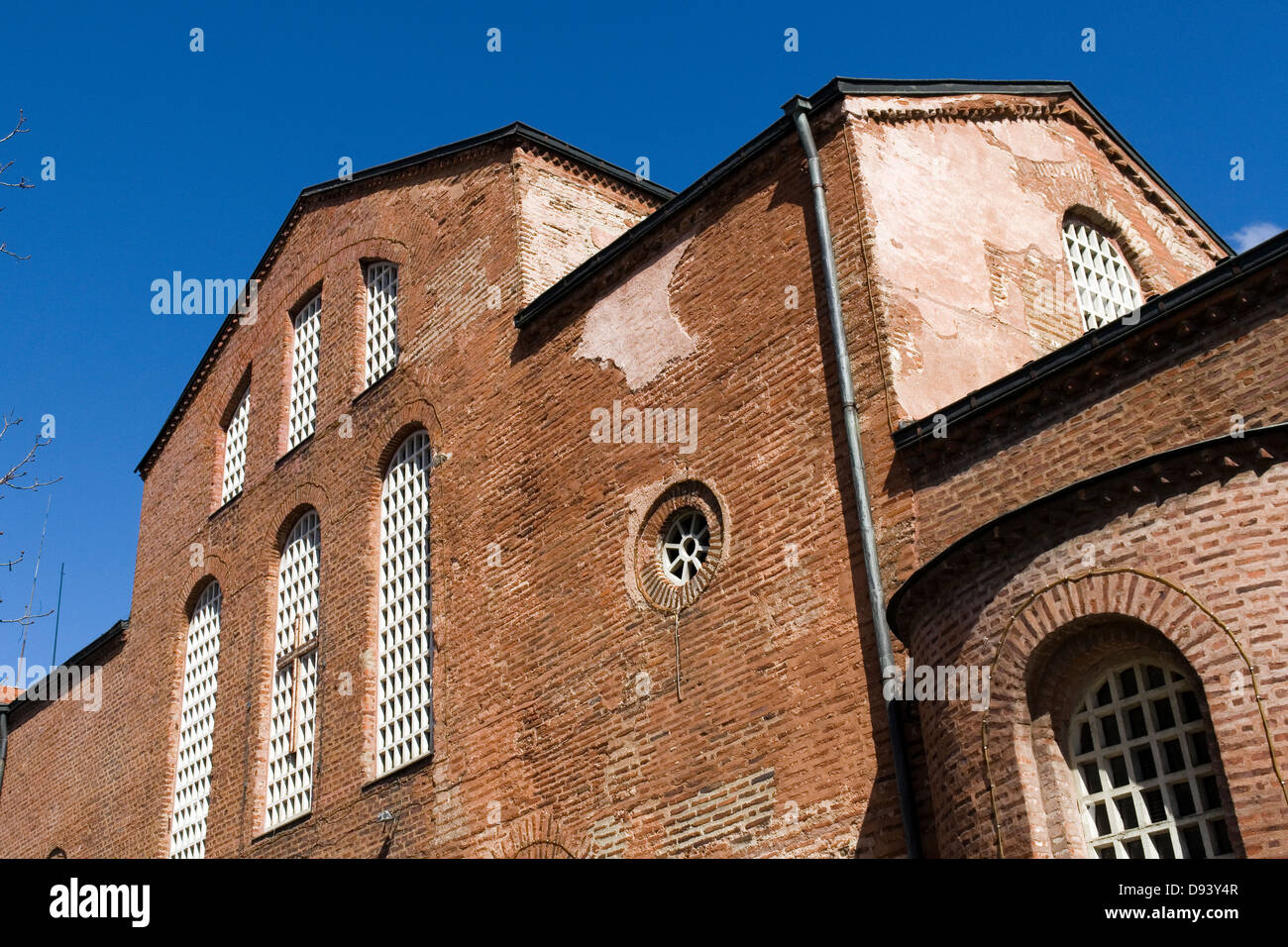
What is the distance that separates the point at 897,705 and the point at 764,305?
12.0ft

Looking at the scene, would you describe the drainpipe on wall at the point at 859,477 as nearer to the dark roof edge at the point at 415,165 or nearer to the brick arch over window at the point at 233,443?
the dark roof edge at the point at 415,165

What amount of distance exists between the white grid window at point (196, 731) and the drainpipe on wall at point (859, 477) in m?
10.8

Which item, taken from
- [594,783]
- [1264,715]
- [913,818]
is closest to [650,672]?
[594,783]

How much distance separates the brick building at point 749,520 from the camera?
7457 mm

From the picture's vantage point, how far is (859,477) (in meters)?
9.66

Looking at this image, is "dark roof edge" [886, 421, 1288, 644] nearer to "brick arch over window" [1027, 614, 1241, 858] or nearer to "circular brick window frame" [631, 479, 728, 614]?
"brick arch over window" [1027, 614, 1241, 858]

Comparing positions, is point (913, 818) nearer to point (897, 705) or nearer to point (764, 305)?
point (897, 705)

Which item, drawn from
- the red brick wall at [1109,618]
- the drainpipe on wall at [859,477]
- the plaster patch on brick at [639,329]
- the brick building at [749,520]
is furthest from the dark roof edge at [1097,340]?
the plaster patch on brick at [639,329]

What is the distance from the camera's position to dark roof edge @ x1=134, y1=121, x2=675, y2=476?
50.4 feet

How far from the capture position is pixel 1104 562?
24.4 ft

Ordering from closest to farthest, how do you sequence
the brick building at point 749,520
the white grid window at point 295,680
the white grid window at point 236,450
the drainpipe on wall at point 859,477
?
1. the brick building at point 749,520
2. the drainpipe on wall at point 859,477
3. the white grid window at point 295,680
4. the white grid window at point 236,450

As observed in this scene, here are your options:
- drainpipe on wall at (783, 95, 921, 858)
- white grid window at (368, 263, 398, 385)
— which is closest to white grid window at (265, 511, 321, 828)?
white grid window at (368, 263, 398, 385)

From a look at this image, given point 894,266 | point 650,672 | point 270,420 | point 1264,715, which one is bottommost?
point 1264,715

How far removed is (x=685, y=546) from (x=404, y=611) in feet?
14.8
